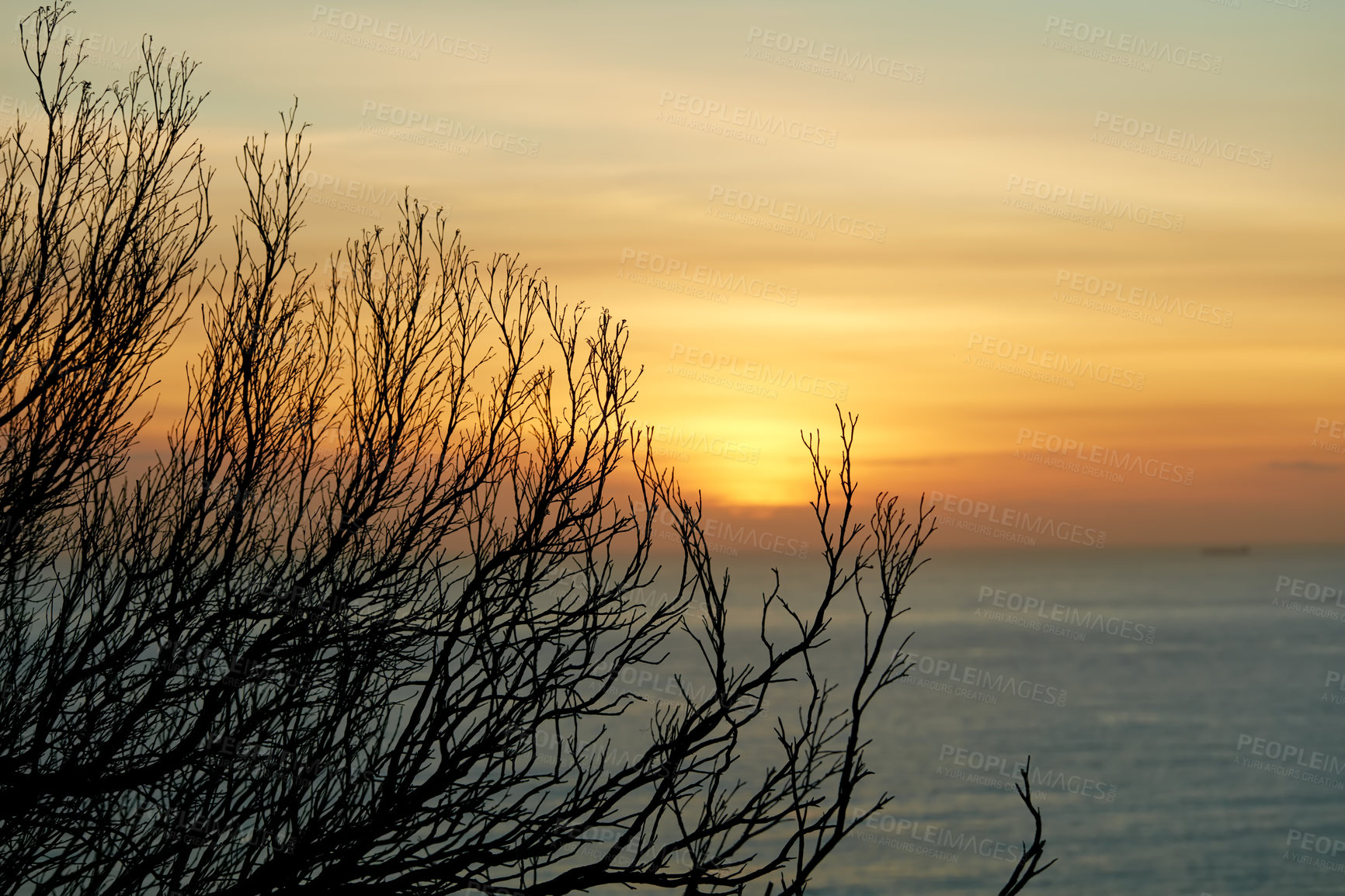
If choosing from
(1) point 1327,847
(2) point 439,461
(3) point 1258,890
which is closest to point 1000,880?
(3) point 1258,890

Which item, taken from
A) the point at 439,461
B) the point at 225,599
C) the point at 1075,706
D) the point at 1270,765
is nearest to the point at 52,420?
the point at 225,599

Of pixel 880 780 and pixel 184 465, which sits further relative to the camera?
pixel 880 780

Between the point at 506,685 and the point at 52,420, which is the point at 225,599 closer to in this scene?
the point at 52,420

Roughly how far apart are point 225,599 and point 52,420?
1.73 metres

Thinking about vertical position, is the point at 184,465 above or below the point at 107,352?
below

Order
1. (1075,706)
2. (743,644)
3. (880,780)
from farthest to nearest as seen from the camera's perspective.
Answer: (743,644), (1075,706), (880,780)

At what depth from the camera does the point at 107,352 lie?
7.58m

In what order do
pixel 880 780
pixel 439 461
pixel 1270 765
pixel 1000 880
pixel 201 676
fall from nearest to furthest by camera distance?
pixel 201 676 < pixel 439 461 < pixel 1000 880 < pixel 880 780 < pixel 1270 765

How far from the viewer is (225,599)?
7762 mm

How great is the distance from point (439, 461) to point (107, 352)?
2583mm

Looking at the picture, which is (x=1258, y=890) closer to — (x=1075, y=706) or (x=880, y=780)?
(x=880, y=780)

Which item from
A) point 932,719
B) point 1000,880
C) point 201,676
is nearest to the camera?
point 201,676

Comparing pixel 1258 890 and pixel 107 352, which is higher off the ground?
pixel 107 352

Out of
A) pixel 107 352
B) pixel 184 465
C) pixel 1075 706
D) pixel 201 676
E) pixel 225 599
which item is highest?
pixel 107 352
